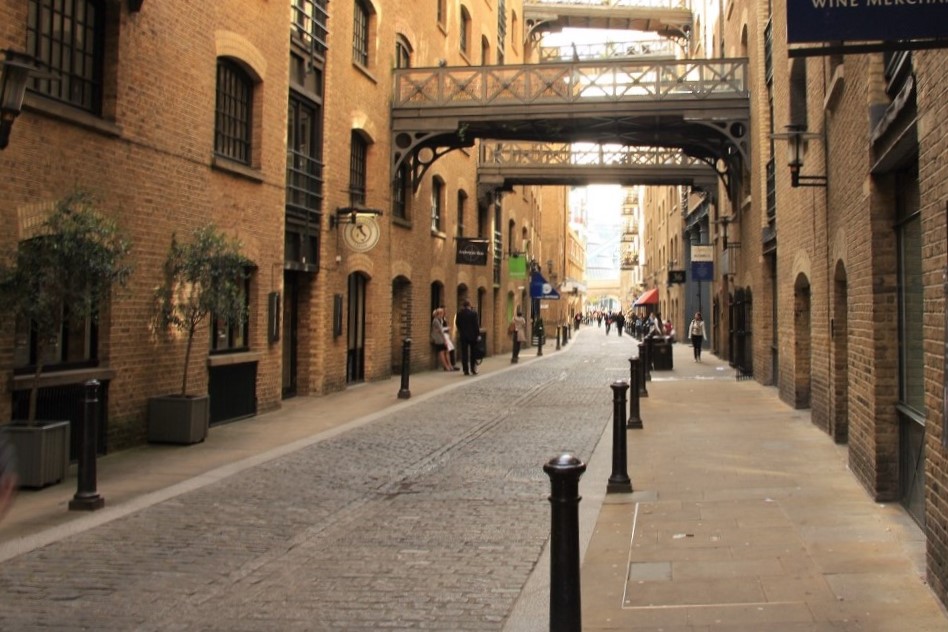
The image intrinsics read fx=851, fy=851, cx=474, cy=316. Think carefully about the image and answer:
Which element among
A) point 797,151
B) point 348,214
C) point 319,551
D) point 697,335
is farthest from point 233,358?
point 697,335

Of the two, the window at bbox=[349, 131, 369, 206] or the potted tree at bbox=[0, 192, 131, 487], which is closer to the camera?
the potted tree at bbox=[0, 192, 131, 487]

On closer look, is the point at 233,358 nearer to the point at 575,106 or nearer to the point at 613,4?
the point at 575,106

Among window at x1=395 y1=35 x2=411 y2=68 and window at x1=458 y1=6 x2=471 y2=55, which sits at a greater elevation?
Answer: window at x1=458 y1=6 x2=471 y2=55

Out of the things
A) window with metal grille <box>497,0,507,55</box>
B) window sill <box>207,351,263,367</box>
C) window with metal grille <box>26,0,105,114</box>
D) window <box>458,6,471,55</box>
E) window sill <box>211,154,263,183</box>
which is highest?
window with metal grille <box>497,0,507,55</box>

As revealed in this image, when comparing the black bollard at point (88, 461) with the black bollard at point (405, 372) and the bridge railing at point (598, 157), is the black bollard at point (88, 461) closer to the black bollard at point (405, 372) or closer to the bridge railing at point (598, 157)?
the black bollard at point (405, 372)

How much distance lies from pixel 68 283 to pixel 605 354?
2551cm

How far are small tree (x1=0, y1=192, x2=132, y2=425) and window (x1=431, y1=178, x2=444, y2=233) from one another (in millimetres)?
15049

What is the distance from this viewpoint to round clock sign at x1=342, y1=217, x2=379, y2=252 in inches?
609

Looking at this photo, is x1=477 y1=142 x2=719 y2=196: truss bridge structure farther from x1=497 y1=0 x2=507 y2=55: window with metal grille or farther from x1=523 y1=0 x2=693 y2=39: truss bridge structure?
x1=523 y1=0 x2=693 y2=39: truss bridge structure

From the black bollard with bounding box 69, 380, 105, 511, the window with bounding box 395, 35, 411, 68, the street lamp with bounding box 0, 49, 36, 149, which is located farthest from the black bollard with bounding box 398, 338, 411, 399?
the street lamp with bounding box 0, 49, 36, 149

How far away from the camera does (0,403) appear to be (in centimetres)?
772

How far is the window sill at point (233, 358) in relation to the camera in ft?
37.6

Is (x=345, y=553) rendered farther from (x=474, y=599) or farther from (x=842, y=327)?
(x=842, y=327)

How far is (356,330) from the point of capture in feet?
57.8
